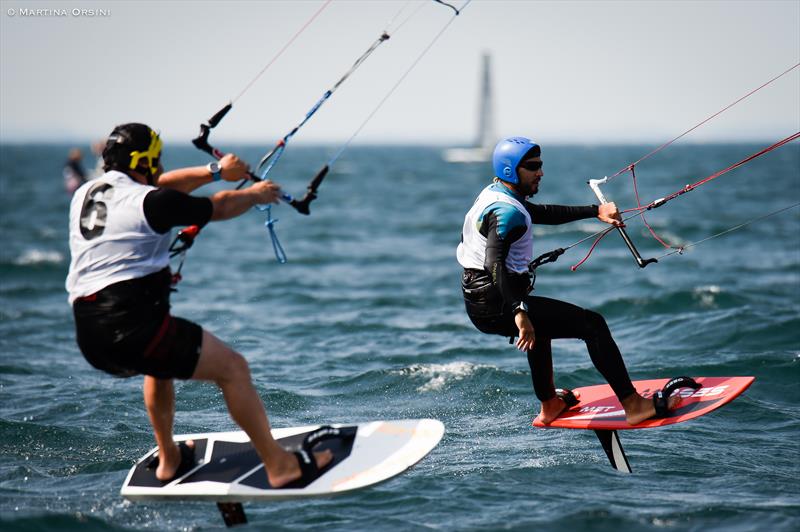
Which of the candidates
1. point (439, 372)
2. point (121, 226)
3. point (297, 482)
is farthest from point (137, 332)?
point (439, 372)

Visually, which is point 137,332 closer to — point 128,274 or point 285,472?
point 128,274

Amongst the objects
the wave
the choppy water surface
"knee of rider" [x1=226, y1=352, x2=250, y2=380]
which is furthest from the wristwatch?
the wave

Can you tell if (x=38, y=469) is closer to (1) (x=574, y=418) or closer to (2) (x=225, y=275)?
(1) (x=574, y=418)

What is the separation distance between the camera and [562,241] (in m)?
27.2

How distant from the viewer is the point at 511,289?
611cm

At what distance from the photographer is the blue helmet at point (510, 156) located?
6.28 metres

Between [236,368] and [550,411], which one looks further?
[550,411]

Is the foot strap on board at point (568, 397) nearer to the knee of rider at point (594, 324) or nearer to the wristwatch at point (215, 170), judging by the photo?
Result: the knee of rider at point (594, 324)

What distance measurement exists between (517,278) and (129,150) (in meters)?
2.70

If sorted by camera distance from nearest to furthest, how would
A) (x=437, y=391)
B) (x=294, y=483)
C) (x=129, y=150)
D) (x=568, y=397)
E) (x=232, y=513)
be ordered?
(x=129, y=150) → (x=294, y=483) → (x=232, y=513) → (x=568, y=397) → (x=437, y=391)

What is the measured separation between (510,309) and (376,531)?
1.67m

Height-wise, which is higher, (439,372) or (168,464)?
(168,464)

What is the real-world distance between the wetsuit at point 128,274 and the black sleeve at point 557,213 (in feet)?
8.80

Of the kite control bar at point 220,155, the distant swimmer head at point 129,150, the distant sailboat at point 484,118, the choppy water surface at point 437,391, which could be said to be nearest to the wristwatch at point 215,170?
the kite control bar at point 220,155
